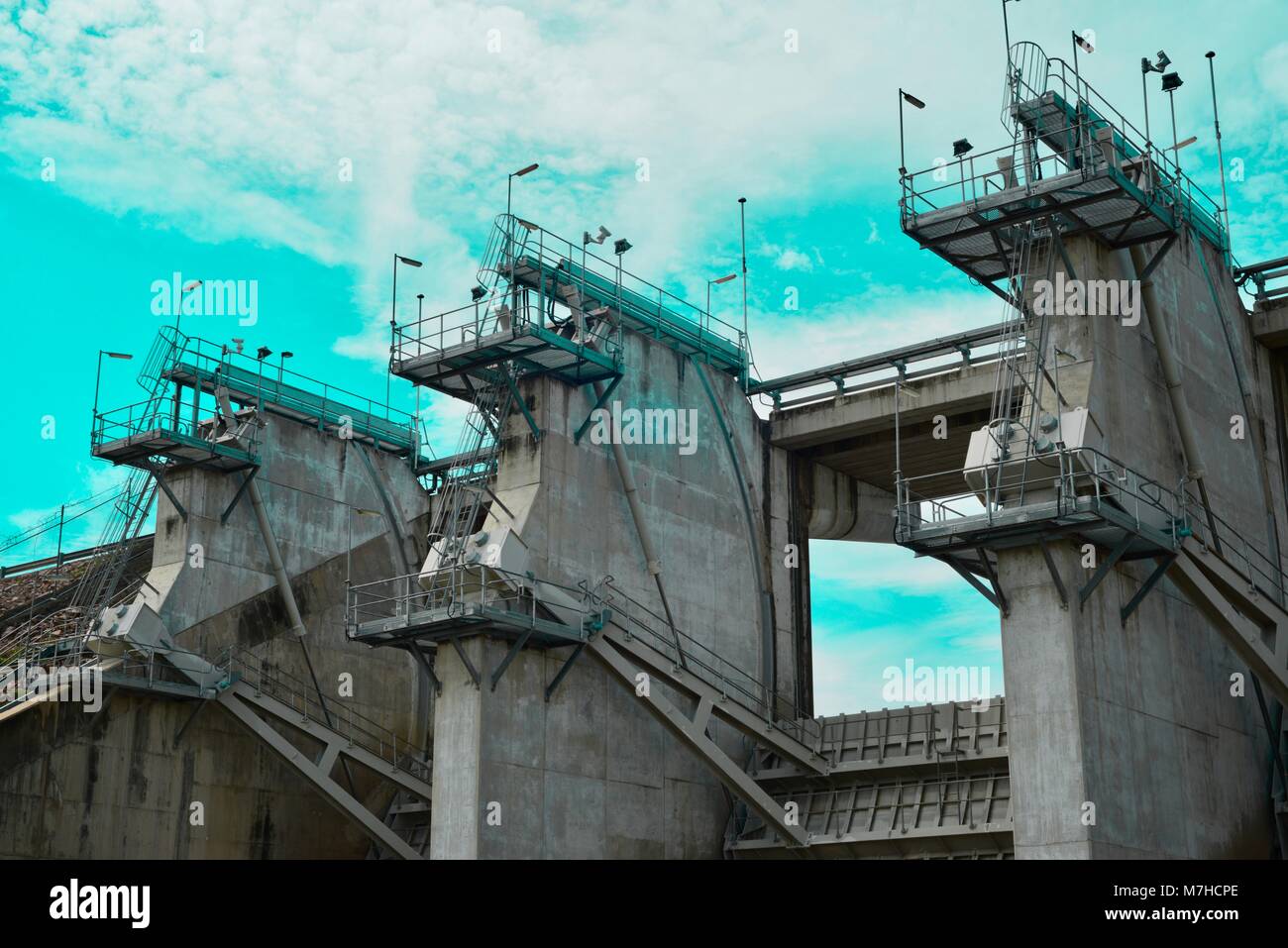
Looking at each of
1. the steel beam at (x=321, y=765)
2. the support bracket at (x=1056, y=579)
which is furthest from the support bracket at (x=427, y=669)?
the support bracket at (x=1056, y=579)

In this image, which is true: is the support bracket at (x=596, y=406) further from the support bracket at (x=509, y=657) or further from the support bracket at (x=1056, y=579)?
the support bracket at (x=1056, y=579)

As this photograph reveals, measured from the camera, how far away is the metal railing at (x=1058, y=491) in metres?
28.1

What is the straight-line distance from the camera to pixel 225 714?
42219mm

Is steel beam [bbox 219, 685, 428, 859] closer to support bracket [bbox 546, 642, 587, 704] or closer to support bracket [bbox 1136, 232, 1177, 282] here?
support bracket [bbox 546, 642, 587, 704]

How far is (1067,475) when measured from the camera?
28.0 metres

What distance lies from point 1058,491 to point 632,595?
13.2 meters

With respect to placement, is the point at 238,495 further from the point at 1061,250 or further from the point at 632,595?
the point at 1061,250

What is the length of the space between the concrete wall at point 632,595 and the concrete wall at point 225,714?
10.1m

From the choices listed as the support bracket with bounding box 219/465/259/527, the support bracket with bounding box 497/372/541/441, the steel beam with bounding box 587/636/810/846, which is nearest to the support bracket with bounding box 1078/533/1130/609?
the steel beam with bounding box 587/636/810/846

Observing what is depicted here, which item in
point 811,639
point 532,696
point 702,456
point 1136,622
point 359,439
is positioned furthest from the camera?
point 359,439

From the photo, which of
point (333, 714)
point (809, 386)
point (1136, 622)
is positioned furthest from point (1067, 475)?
point (333, 714)

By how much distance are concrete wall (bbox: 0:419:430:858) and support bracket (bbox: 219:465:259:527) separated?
172 mm

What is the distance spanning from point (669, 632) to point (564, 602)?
4444 millimetres
